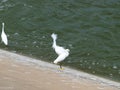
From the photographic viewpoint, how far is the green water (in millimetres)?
13859

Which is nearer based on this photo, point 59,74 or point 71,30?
point 59,74

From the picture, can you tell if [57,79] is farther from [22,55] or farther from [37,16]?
[37,16]

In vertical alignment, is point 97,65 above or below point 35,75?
below

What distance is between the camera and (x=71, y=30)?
1606 cm

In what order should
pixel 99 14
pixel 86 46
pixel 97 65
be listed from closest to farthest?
pixel 97 65 → pixel 86 46 → pixel 99 14

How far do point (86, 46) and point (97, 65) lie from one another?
59.8 inches

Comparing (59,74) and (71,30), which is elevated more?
(59,74)

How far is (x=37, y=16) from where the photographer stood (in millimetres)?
17391

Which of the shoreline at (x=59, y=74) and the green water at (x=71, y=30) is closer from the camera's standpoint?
the shoreline at (x=59, y=74)

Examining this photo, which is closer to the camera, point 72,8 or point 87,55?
point 87,55

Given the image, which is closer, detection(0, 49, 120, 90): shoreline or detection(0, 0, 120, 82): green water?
detection(0, 49, 120, 90): shoreline

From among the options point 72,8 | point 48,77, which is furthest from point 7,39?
point 48,77

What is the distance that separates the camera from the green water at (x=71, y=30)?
13859mm

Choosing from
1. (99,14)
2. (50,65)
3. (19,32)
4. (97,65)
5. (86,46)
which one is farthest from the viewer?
(99,14)
